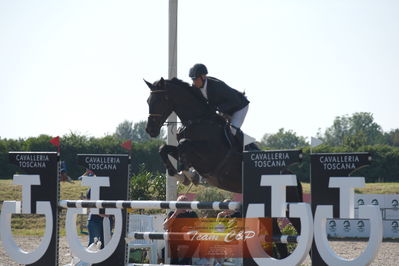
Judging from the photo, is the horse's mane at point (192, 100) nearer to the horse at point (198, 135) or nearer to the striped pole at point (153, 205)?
the horse at point (198, 135)

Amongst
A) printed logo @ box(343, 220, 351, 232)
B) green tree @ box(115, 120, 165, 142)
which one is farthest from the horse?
green tree @ box(115, 120, 165, 142)

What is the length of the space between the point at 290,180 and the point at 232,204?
0.56 m

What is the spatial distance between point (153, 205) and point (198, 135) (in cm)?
136

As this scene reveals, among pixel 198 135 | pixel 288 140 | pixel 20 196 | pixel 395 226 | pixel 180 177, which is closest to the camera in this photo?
pixel 198 135

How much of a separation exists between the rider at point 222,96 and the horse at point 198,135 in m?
0.09

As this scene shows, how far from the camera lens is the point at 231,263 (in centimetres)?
720

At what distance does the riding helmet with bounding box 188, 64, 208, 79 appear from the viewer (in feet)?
21.9

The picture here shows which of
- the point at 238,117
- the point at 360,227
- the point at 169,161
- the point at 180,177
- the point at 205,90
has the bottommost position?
the point at 360,227

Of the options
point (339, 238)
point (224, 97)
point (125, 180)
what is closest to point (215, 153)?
point (224, 97)

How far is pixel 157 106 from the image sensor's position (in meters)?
6.80

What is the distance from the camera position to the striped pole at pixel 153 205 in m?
5.11

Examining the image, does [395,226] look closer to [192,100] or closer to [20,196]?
[192,100]

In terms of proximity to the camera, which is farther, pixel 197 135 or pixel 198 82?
pixel 198 82

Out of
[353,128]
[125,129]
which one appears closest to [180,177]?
[353,128]
